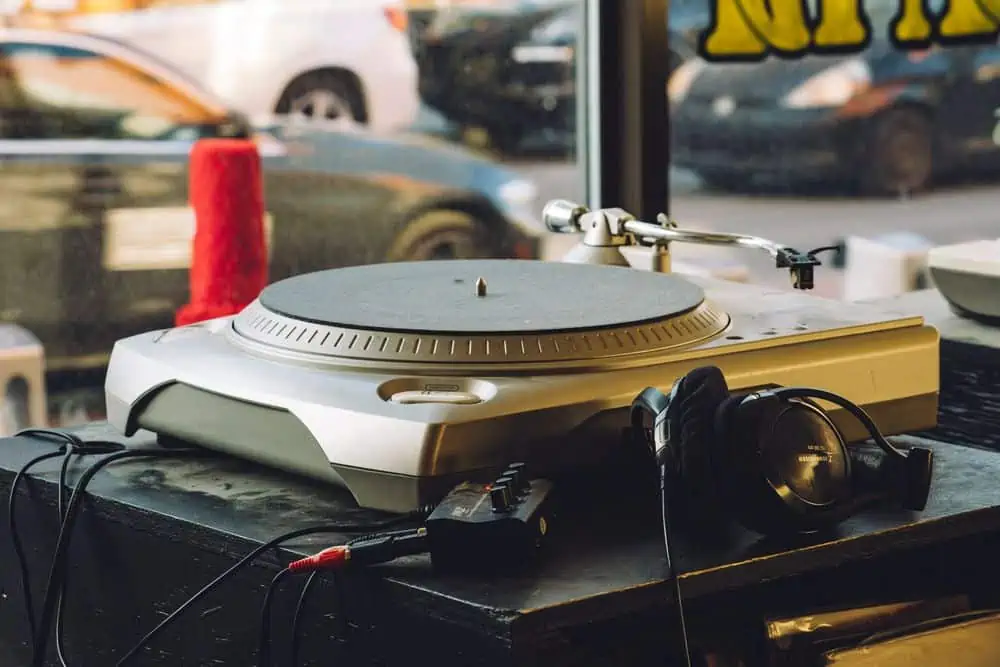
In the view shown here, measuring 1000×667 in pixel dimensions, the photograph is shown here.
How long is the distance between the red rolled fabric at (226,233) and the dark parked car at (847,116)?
88 centimetres

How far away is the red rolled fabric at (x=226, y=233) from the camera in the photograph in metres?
1.57

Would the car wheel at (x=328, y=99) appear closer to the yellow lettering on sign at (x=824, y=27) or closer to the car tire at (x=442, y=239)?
the car tire at (x=442, y=239)

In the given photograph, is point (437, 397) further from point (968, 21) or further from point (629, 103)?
point (968, 21)

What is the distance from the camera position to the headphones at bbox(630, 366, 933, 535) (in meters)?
0.81

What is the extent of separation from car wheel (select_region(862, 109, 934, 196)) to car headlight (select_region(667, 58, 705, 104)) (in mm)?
643

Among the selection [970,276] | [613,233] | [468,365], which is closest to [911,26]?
[970,276]

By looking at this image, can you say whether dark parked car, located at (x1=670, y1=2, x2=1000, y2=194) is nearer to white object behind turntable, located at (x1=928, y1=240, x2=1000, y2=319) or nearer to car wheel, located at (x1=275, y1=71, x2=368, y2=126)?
car wheel, located at (x1=275, y1=71, x2=368, y2=126)

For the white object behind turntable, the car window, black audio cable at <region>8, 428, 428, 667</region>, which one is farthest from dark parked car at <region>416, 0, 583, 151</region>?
black audio cable at <region>8, 428, 428, 667</region>

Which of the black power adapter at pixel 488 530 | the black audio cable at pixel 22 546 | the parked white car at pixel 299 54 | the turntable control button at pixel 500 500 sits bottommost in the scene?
the black audio cable at pixel 22 546

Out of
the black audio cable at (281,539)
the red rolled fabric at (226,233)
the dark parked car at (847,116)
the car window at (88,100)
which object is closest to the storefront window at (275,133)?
the car window at (88,100)

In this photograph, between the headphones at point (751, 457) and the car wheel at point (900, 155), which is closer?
the headphones at point (751, 457)

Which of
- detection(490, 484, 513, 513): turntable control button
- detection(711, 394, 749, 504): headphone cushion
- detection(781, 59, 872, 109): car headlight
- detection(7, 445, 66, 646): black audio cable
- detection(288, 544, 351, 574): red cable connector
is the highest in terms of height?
detection(781, 59, 872, 109): car headlight

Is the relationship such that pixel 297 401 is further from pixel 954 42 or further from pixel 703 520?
pixel 954 42

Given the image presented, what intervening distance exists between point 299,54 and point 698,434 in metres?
1.46
